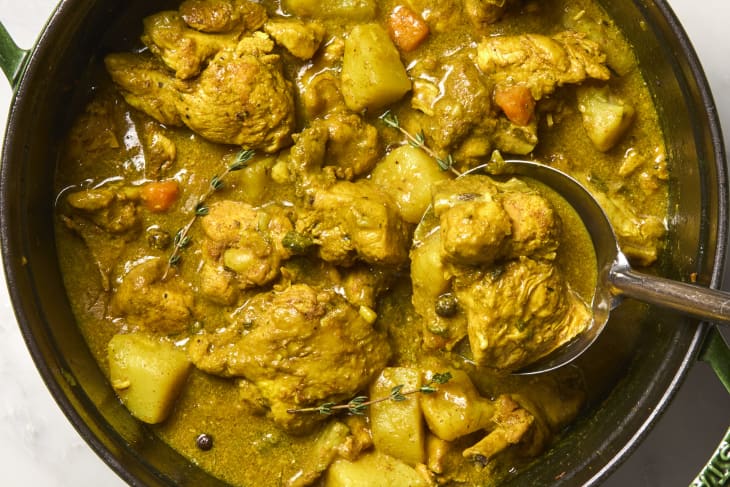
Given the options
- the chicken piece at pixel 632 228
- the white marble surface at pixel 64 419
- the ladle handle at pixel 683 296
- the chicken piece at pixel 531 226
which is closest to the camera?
the ladle handle at pixel 683 296

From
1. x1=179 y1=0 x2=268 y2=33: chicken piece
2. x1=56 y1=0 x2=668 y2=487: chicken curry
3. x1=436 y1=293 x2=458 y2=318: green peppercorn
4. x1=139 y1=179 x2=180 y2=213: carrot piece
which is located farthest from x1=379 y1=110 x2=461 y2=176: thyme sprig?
x1=139 y1=179 x2=180 y2=213: carrot piece

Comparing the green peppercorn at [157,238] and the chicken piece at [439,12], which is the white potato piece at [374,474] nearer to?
the green peppercorn at [157,238]

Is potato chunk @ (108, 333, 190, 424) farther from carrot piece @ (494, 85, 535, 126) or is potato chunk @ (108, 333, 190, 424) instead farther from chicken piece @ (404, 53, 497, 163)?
carrot piece @ (494, 85, 535, 126)

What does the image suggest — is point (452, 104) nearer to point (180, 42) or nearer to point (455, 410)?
point (180, 42)

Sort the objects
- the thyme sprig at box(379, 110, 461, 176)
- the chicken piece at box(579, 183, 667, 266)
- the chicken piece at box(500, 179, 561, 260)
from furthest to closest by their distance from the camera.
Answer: the chicken piece at box(579, 183, 667, 266) < the thyme sprig at box(379, 110, 461, 176) < the chicken piece at box(500, 179, 561, 260)

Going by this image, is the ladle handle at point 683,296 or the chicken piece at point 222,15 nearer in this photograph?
the ladle handle at point 683,296

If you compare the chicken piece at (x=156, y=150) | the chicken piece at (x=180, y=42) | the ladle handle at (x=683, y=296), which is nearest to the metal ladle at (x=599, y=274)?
the ladle handle at (x=683, y=296)

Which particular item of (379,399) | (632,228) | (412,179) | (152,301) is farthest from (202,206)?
(632,228)
